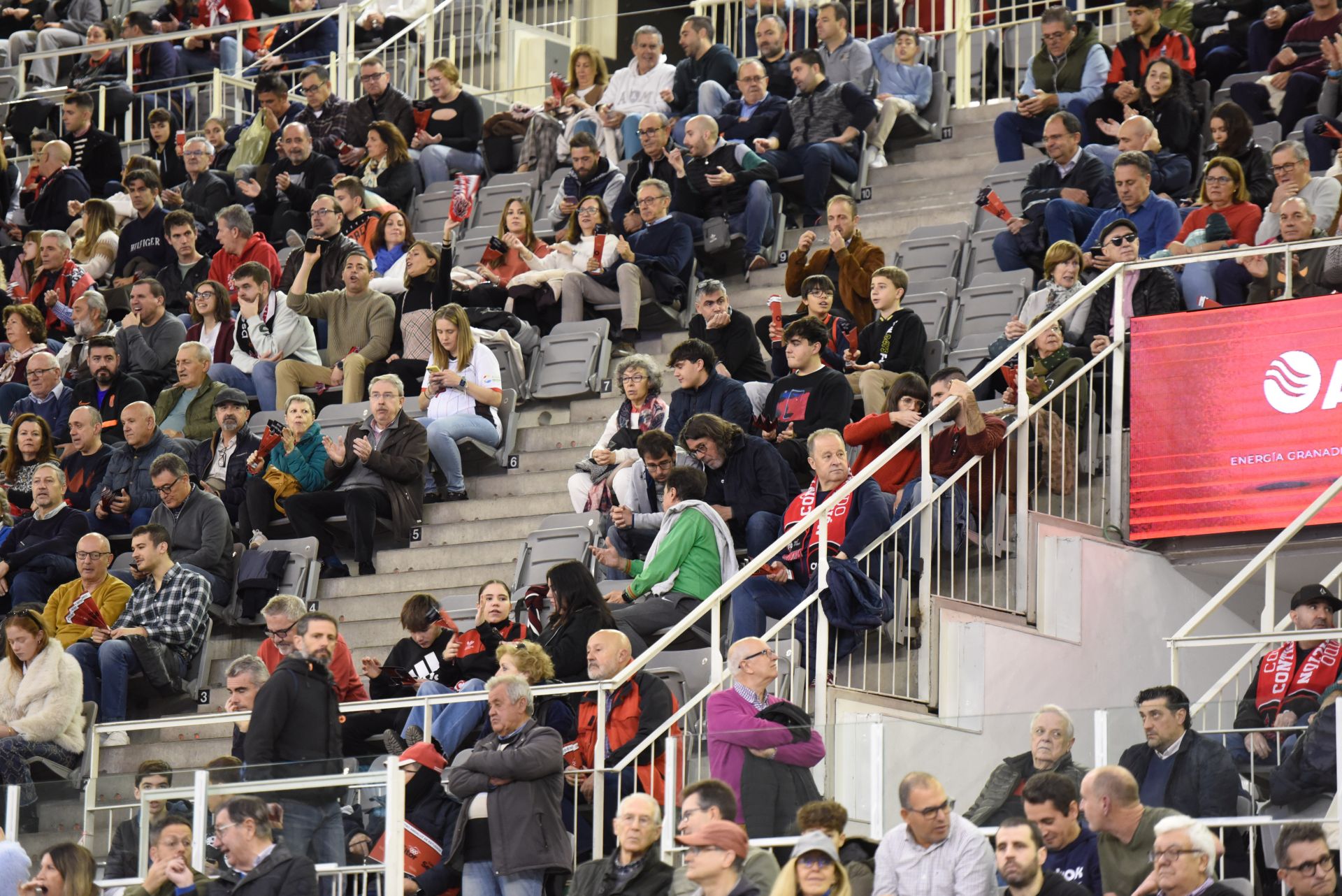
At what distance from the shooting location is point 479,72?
66.7 feet

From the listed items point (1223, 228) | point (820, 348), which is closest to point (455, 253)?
point (820, 348)

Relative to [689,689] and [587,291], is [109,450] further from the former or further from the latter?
[689,689]

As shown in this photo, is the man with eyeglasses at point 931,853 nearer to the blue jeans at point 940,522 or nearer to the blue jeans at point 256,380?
the blue jeans at point 940,522

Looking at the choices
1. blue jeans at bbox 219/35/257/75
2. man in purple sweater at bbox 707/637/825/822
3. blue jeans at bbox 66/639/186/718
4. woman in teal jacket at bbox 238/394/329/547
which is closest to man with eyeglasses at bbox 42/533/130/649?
blue jeans at bbox 66/639/186/718

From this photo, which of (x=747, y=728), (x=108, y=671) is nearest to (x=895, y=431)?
(x=747, y=728)

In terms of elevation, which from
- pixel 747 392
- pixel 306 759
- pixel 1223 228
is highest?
pixel 1223 228

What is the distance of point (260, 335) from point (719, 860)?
22.8 ft

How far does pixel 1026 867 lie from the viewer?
27.1 ft

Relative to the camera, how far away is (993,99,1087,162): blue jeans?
15.1 metres

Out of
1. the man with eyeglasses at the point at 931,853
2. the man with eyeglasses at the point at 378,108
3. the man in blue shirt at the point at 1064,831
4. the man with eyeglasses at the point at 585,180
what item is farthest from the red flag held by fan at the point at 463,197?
the man in blue shirt at the point at 1064,831

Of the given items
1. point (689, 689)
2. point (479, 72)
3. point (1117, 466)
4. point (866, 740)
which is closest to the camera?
point (866, 740)

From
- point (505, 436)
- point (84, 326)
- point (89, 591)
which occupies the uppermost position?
point (84, 326)

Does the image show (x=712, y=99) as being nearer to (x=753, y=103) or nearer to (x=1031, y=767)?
(x=753, y=103)

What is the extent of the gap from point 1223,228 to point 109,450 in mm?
6307
